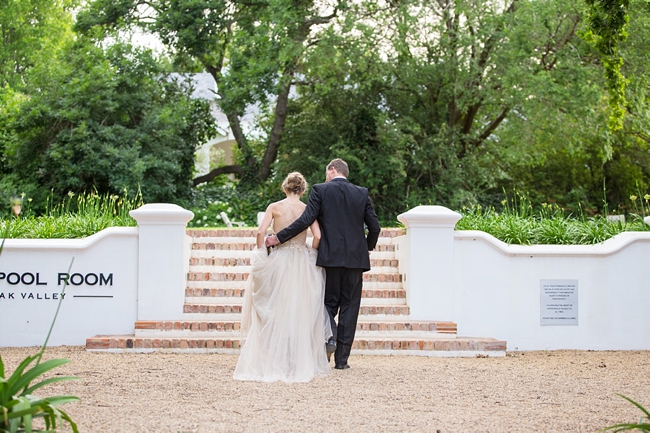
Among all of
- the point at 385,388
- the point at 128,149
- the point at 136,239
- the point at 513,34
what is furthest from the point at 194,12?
the point at 385,388

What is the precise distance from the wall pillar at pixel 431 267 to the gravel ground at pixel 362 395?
3.14ft

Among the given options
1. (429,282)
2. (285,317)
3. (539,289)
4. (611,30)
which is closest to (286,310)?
(285,317)

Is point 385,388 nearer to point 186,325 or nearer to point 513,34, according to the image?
point 186,325

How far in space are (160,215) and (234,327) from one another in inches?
58.4

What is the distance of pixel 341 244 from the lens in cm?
690

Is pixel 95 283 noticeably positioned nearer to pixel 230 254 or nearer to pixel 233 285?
pixel 233 285

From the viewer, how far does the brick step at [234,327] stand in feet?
27.2

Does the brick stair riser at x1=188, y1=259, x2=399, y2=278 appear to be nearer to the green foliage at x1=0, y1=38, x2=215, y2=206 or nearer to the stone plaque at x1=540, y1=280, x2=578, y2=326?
the stone plaque at x1=540, y1=280, x2=578, y2=326

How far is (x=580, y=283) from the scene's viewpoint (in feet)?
29.3

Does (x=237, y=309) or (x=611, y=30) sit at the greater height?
(x=611, y=30)

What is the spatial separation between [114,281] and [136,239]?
0.53 metres

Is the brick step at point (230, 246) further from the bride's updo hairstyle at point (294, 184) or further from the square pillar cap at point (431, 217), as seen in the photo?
the bride's updo hairstyle at point (294, 184)

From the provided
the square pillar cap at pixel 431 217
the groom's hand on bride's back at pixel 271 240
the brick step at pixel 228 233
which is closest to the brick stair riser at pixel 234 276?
the square pillar cap at pixel 431 217

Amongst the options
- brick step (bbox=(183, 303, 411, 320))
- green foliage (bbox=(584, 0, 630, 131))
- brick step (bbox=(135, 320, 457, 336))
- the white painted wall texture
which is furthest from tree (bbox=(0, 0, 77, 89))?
green foliage (bbox=(584, 0, 630, 131))
